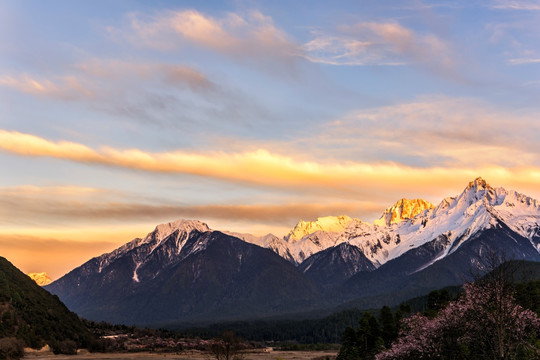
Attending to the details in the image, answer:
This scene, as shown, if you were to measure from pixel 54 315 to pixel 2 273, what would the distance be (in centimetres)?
2034

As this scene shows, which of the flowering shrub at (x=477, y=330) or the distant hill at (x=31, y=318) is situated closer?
the flowering shrub at (x=477, y=330)

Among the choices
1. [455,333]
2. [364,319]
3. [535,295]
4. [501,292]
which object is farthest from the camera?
[364,319]

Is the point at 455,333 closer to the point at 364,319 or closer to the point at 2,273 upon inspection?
the point at 364,319

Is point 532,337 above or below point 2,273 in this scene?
below

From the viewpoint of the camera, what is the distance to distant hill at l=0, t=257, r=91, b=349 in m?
162

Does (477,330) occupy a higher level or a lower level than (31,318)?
lower

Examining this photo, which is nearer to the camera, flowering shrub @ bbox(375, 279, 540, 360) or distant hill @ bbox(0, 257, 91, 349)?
flowering shrub @ bbox(375, 279, 540, 360)

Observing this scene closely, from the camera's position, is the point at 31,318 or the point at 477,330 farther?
the point at 31,318

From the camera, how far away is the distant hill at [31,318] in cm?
16238

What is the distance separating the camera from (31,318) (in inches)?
6796

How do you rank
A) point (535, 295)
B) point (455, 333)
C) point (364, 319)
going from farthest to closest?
point (364, 319)
point (535, 295)
point (455, 333)

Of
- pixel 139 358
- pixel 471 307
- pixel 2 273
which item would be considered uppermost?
pixel 2 273

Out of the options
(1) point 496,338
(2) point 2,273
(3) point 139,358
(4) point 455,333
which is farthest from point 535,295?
(2) point 2,273

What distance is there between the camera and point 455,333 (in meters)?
67.4
